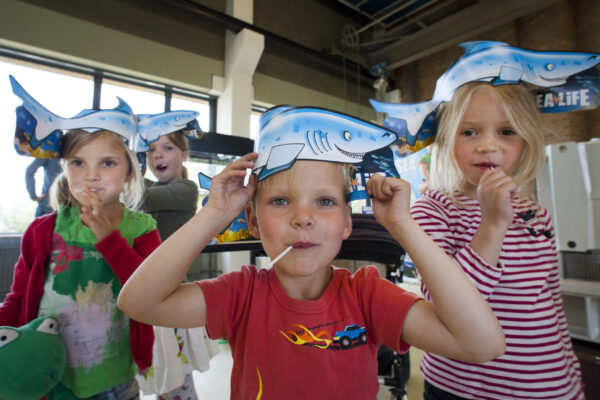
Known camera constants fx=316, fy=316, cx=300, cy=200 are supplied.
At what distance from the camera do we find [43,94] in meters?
3.43

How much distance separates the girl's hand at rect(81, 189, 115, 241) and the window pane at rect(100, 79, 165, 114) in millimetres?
3269

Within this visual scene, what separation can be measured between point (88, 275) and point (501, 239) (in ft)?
3.94

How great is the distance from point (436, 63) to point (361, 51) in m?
1.44

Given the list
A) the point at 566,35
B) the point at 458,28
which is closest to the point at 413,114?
the point at 458,28

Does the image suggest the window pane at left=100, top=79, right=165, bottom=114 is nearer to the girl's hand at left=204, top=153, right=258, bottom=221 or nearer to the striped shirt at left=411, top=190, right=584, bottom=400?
the girl's hand at left=204, top=153, right=258, bottom=221

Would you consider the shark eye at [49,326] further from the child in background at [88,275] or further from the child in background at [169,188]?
the child in background at [169,188]

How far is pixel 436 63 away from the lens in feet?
18.9

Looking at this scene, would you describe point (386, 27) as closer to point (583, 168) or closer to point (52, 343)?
point (583, 168)

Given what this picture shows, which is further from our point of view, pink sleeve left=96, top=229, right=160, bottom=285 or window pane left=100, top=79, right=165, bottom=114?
window pane left=100, top=79, right=165, bottom=114

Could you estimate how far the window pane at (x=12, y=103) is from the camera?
10.5ft

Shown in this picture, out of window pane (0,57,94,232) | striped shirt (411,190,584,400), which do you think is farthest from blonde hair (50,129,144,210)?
window pane (0,57,94,232)

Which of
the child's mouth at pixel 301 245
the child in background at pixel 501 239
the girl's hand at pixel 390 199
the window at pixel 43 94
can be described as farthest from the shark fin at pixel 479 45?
the window at pixel 43 94

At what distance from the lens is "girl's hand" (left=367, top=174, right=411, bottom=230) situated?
2.20 ft

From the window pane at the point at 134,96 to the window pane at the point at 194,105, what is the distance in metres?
0.18
